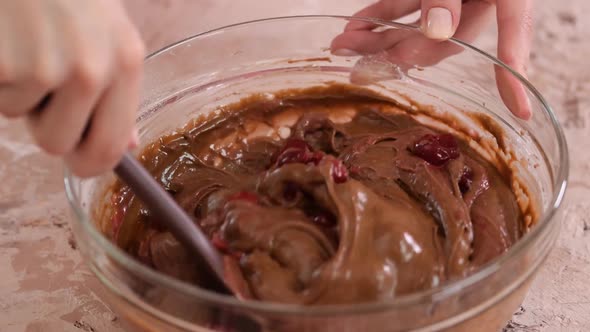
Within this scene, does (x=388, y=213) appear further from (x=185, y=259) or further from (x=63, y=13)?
(x=63, y=13)

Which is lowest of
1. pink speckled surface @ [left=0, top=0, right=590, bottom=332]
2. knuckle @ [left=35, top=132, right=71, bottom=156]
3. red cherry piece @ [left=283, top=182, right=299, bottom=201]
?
pink speckled surface @ [left=0, top=0, right=590, bottom=332]

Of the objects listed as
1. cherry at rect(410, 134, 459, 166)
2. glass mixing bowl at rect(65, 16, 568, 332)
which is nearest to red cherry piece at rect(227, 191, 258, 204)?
glass mixing bowl at rect(65, 16, 568, 332)

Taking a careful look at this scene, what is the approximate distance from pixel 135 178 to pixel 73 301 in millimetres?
466

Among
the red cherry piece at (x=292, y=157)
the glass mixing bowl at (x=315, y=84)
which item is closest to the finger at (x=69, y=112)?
the glass mixing bowl at (x=315, y=84)

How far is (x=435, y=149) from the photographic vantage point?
1328 mm

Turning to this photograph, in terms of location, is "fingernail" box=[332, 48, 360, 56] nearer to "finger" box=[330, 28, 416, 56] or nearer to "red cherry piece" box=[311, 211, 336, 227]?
"finger" box=[330, 28, 416, 56]

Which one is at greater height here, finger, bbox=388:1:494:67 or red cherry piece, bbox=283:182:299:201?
finger, bbox=388:1:494:67

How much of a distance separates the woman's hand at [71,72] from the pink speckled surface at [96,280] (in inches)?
22.2

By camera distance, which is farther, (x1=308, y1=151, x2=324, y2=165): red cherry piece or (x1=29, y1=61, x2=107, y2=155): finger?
(x1=308, y1=151, x2=324, y2=165): red cherry piece

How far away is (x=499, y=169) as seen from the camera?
1410 mm

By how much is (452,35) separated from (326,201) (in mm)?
586

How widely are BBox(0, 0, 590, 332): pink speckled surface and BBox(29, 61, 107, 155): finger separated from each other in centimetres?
56

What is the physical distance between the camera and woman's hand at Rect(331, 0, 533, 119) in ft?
4.47

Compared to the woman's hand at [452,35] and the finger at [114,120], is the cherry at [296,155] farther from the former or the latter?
the finger at [114,120]
